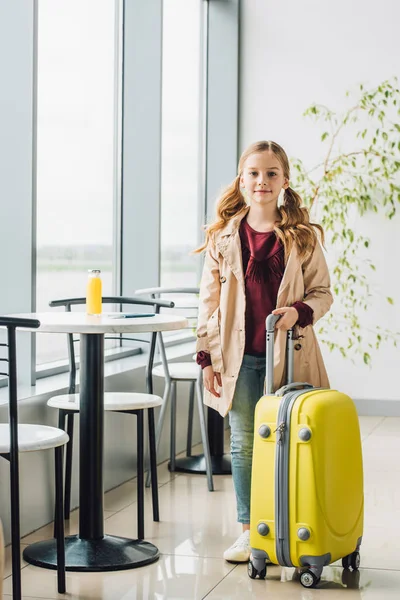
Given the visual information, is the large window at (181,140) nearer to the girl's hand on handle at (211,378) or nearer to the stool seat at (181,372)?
the stool seat at (181,372)

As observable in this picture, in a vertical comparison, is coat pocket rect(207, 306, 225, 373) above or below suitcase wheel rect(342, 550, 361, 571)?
above

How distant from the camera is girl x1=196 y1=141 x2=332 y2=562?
9.67 ft

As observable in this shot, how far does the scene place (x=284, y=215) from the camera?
302cm

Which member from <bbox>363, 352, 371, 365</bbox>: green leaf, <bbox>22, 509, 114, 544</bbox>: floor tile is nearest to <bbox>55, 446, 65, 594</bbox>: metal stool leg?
<bbox>22, 509, 114, 544</bbox>: floor tile

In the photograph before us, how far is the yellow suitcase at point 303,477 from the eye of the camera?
2.68 metres

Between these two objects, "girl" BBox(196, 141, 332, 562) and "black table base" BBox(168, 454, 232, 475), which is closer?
"girl" BBox(196, 141, 332, 562)

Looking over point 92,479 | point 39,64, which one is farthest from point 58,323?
point 39,64

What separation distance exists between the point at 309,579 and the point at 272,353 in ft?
2.20

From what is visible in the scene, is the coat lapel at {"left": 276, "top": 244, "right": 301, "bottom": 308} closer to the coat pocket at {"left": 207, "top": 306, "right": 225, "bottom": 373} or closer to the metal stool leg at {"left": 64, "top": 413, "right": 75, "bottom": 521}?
the coat pocket at {"left": 207, "top": 306, "right": 225, "bottom": 373}

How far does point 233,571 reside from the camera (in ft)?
9.74

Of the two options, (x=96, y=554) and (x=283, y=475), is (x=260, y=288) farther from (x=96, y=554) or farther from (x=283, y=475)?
(x=96, y=554)

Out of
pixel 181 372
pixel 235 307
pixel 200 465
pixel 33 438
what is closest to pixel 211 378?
pixel 235 307

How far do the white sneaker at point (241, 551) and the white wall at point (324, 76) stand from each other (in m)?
3.23

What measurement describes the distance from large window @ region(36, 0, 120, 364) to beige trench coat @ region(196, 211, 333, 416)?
4.29ft
